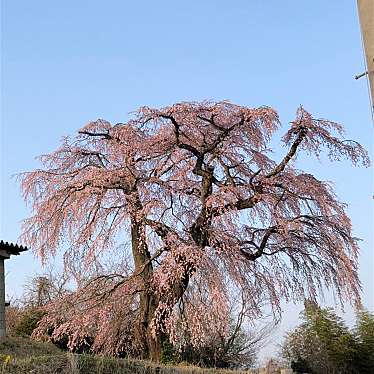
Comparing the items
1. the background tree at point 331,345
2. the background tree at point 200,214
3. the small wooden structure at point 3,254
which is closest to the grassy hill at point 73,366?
the background tree at point 200,214

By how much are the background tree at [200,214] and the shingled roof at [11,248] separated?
68 centimetres

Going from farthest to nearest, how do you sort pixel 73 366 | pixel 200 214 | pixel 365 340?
pixel 365 340 < pixel 200 214 < pixel 73 366

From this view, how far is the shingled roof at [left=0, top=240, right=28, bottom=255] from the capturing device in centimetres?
Result: 1283

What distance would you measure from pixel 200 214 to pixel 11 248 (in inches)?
183

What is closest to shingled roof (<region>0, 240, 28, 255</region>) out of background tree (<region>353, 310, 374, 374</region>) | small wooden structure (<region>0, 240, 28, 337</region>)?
small wooden structure (<region>0, 240, 28, 337</region>)

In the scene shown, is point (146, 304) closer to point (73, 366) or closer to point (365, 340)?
point (365, 340)

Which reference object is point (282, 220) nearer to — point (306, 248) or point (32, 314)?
point (306, 248)

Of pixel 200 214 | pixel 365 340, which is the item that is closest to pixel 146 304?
pixel 200 214

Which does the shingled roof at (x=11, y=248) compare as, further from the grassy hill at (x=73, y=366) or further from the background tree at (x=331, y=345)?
the grassy hill at (x=73, y=366)

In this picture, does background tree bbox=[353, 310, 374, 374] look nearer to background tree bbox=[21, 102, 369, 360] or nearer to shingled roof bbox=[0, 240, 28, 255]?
background tree bbox=[21, 102, 369, 360]

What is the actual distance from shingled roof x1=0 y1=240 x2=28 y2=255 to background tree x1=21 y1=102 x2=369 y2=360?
2.23 feet

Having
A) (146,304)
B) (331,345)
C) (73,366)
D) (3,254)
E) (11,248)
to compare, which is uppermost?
(11,248)

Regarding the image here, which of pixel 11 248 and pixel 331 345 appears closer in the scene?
pixel 11 248

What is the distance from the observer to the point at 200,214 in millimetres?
11375
